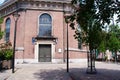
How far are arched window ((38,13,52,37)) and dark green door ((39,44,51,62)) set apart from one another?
68.6 inches

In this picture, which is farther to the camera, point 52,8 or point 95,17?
point 52,8

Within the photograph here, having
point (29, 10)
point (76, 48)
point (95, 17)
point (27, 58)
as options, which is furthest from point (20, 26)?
point (95, 17)

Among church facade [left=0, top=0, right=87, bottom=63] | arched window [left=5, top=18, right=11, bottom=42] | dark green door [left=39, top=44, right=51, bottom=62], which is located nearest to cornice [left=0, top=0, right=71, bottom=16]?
church facade [left=0, top=0, right=87, bottom=63]

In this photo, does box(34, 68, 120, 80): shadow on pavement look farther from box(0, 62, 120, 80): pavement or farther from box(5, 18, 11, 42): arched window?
box(5, 18, 11, 42): arched window

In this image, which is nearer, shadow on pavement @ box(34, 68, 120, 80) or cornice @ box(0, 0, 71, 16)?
shadow on pavement @ box(34, 68, 120, 80)

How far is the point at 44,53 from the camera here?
3303cm

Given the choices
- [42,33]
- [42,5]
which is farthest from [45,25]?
[42,5]

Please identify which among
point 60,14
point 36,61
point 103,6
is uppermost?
point 60,14

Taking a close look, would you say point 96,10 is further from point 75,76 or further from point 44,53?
point 44,53

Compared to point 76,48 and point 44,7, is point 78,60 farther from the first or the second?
point 44,7

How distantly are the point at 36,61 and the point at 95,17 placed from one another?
19428mm

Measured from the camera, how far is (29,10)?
33.2m

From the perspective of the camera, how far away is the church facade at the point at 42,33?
32250 millimetres

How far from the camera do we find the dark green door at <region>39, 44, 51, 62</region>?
32.8 metres
